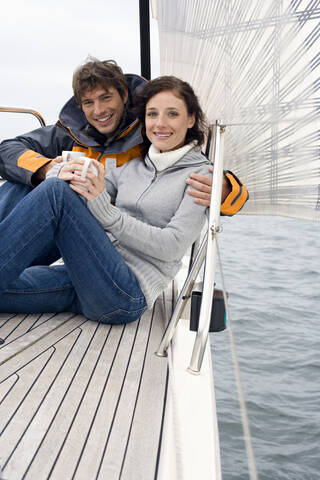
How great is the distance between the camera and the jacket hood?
5.14 feet

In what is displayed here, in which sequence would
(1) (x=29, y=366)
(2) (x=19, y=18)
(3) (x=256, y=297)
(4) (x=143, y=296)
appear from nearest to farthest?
1. (1) (x=29, y=366)
2. (4) (x=143, y=296)
3. (3) (x=256, y=297)
4. (2) (x=19, y=18)

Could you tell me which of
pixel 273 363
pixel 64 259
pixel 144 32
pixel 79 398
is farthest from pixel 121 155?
pixel 273 363

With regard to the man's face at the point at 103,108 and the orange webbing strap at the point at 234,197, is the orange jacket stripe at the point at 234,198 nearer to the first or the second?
the orange webbing strap at the point at 234,197

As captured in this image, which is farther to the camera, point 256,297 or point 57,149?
point 256,297

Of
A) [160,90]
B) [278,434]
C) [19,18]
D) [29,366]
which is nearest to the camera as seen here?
[29,366]

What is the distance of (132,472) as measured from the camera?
2.60ft

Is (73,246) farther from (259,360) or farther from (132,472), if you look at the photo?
(259,360)

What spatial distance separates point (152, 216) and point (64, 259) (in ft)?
1.02

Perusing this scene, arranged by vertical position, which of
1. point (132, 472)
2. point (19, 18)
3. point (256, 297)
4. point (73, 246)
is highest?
point (19, 18)

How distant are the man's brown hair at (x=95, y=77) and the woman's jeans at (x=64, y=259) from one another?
0.45m

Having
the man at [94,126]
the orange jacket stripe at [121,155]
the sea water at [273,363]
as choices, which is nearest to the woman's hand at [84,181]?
the man at [94,126]

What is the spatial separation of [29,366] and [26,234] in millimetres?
343

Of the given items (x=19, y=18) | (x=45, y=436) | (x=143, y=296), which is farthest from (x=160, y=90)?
(x=19, y=18)

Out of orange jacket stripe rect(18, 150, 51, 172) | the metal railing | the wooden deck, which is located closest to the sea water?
the wooden deck
